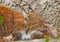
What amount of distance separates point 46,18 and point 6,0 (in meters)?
0.67

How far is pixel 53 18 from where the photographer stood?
3.91 m

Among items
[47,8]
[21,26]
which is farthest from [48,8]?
[21,26]

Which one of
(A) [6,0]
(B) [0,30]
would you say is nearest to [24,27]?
(B) [0,30]

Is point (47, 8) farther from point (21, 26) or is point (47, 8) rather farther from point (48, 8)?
point (21, 26)

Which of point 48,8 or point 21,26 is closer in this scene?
point 21,26

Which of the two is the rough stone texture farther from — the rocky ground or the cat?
the cat

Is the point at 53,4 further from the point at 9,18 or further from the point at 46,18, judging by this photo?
the point at 9,18

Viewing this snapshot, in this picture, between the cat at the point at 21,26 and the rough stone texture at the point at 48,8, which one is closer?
the cat at the point at 21,26

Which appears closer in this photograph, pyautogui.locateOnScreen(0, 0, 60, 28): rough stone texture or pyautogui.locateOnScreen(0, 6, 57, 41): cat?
pyautogui.locateOnScreen(0, 6, 57, 41): cat

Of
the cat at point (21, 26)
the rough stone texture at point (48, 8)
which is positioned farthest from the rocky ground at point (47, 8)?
the cat at point (21, 26)

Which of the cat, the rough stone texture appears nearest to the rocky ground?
the rough stone texture

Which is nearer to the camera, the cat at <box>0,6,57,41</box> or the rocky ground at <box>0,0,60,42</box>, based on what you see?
the cat at <box>0,6,57,41</box>

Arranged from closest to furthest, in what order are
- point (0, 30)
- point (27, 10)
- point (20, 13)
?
point (0, 30) → point (20, 13) → point (27, 10)

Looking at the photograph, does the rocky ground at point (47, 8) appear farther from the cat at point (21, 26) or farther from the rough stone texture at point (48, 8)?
the cat at point (21, 26)
